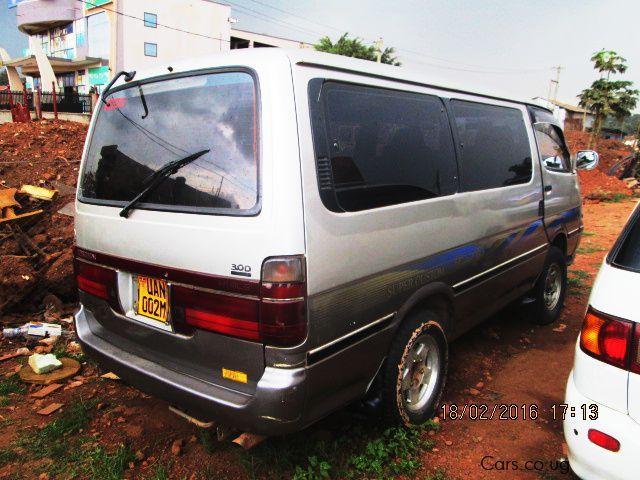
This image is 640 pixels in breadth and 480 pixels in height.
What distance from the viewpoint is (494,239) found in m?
3.51

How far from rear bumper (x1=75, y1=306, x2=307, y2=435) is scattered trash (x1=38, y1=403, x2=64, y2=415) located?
1.12m

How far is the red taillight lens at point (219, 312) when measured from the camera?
204 cm

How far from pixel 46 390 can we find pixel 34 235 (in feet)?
9.20

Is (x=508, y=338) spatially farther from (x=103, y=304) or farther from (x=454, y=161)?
Result: (x=103, y=304)

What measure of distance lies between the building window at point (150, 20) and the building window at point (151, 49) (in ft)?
4.09

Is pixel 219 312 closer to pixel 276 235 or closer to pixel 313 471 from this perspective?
pixel 276 235

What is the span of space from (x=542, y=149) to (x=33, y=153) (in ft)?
30.4

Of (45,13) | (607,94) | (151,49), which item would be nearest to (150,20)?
(151,49)

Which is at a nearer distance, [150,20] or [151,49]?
[150,20]

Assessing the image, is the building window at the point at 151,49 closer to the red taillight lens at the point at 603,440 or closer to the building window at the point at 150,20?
the building window at the point at 150,20

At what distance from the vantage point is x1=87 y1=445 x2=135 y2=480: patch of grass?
260 cm

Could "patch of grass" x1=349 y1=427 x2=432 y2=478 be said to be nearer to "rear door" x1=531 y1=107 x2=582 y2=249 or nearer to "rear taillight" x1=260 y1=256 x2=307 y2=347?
"rear taillight" x1=260 y1=256 x2=307 y2=347

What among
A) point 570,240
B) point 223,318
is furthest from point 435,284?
point 570,240

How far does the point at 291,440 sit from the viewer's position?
2.80 m
